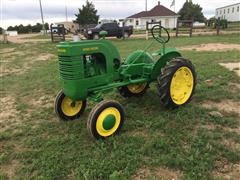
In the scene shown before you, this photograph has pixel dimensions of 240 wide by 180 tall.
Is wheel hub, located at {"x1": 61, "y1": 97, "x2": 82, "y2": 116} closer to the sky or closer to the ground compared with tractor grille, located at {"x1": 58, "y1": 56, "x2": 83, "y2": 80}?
closer to the ground

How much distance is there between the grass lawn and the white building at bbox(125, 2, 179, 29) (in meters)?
41.4

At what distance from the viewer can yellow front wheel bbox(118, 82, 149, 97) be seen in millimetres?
5211

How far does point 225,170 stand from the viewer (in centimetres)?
288

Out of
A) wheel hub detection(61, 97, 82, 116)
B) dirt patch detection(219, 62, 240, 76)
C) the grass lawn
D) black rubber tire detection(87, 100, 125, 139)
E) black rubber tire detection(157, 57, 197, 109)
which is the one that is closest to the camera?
the grass lawn

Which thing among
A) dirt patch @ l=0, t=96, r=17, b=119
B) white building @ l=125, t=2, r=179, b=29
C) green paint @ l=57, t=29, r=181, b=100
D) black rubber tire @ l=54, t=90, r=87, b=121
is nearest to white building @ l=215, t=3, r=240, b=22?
white building @ l=125, t=2, r=179, b=29

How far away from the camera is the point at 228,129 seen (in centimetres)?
381

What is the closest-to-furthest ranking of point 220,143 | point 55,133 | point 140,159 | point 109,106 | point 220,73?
point 140,159
point 220,143
point 109,106
point 55,133
point 220,73

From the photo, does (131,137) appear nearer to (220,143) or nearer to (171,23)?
(220,143)

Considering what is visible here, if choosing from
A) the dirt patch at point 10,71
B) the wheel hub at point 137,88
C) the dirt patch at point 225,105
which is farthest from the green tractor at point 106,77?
the dirt patch at point 10,71

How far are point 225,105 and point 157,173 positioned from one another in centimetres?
246

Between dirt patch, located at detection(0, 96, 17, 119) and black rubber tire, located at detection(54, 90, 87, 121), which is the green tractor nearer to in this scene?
black rubber tire, located at detection(54, 90, 87, 121)

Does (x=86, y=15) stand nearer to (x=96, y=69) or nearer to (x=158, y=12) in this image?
(x=158, y=12)

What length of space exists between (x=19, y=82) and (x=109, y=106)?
15.9ft

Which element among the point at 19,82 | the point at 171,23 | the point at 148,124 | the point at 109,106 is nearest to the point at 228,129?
the point at 148,124
